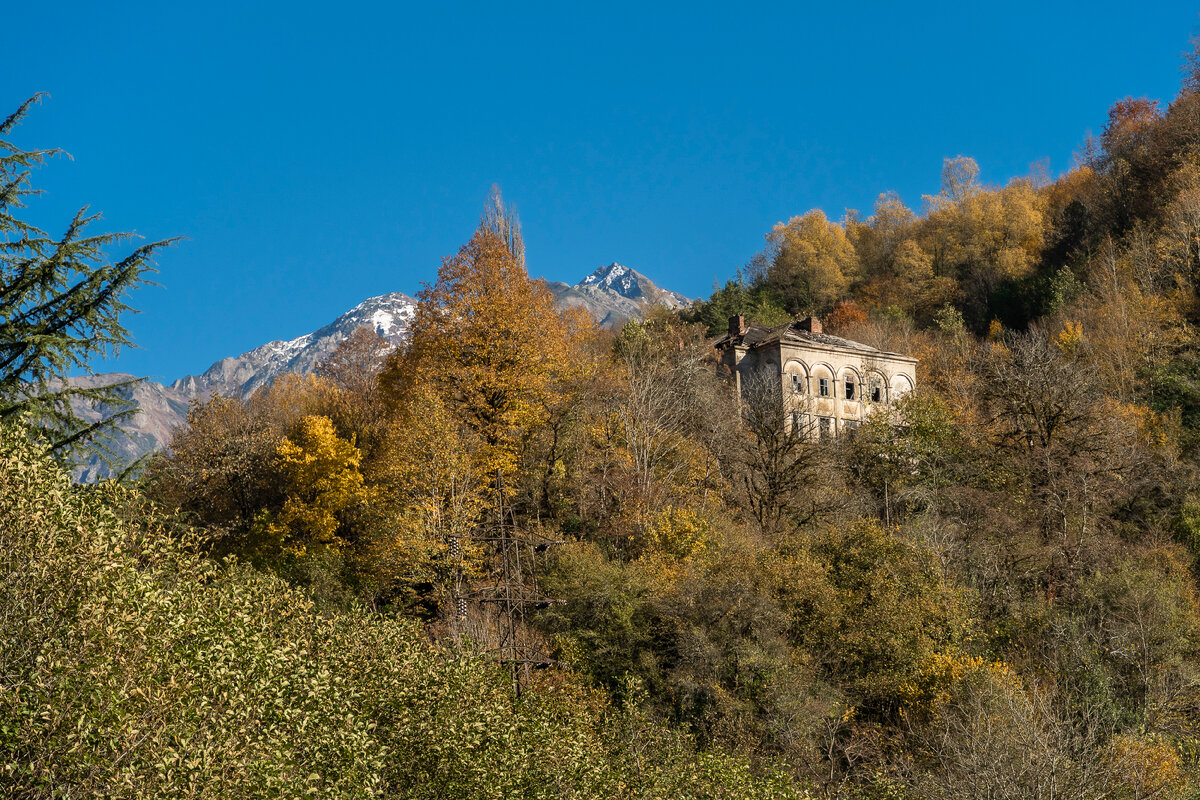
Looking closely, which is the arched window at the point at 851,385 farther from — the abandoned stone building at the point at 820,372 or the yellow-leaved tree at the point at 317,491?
the yellow-leaved tree at the point at 317,491

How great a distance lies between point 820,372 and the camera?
48.5 meters

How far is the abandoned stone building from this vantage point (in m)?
47.2

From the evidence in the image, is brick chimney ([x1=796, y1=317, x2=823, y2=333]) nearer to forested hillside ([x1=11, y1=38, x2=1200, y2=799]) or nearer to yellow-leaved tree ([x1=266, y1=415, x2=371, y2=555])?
forested hillside ([x1=11, y1=38, x2=1200, y2=799])

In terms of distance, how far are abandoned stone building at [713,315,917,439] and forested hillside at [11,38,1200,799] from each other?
2.09 m

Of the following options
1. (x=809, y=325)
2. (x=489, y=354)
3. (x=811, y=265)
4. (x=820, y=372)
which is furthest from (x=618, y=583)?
(x=811, y=265)

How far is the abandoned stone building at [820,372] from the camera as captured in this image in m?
47.2

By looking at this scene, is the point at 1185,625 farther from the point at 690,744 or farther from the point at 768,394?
the point at 768,394

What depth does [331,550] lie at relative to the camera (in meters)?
29.7

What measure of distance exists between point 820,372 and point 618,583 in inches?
975

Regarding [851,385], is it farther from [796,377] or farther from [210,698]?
[210,698]

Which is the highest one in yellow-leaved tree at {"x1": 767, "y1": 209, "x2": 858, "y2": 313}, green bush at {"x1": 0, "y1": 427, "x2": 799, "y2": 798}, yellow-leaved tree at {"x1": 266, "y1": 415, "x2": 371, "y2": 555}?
yellow-leaved tree at {"x1": 767, "y1": 209, "x2": 858, "y2": 313}

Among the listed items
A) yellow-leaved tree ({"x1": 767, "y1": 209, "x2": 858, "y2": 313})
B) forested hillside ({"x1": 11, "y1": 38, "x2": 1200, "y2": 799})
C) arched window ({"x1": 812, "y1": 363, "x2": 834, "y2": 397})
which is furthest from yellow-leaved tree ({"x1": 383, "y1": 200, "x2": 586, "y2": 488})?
yellow-leaved tree ({"x1": 767, "y1": 209, "x2": 858, "y2": 313})

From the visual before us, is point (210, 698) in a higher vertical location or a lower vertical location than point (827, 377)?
lower

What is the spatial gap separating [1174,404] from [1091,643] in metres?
18.4
